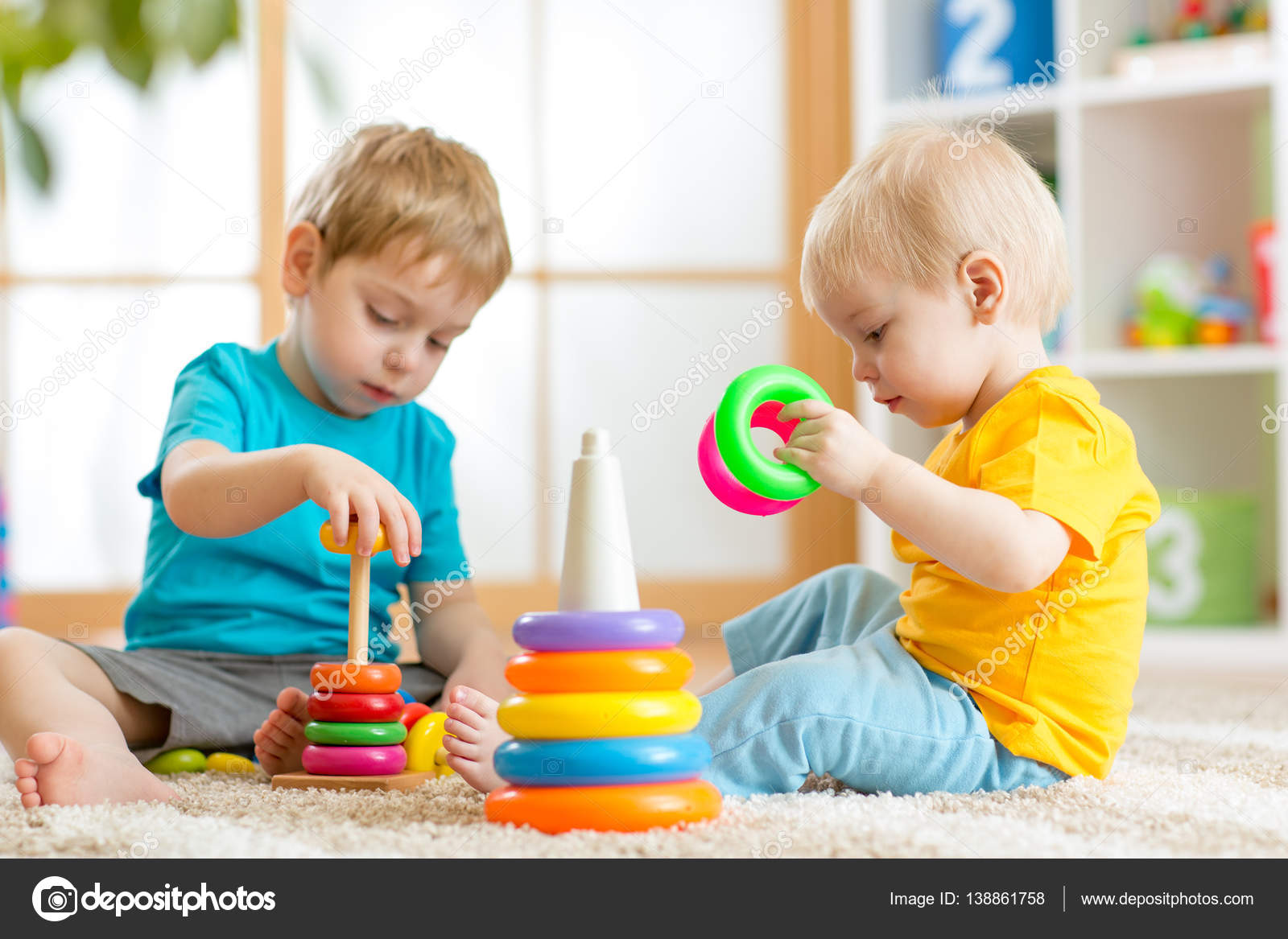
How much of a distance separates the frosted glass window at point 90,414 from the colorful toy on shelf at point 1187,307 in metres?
1.75

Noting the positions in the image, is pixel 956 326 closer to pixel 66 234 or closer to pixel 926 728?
pixel 926 728

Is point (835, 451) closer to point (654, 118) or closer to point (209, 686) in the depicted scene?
point (209, 686)

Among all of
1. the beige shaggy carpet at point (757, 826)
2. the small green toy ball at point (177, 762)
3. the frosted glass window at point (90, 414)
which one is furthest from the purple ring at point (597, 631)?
the frosted glass window at point (90, 414)

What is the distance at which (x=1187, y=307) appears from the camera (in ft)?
6.63

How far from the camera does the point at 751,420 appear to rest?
2.90ft

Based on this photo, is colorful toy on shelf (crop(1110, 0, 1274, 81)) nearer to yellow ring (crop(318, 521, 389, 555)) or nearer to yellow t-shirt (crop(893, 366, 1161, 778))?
yellow t-shirt (crop(893, 366, 1161, 778))

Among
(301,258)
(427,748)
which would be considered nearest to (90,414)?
(301,258)

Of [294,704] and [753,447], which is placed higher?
[753,447]

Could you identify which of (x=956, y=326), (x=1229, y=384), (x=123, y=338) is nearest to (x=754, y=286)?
(x=1229, y=384)

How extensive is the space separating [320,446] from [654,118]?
1782mm

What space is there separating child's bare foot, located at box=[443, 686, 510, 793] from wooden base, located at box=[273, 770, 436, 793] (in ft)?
0.31
